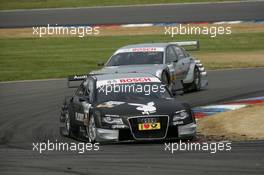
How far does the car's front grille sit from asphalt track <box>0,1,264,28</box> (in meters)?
24.7

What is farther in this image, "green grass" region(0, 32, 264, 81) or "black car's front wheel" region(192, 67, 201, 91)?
"green grass" region(0, 32, 264, 81)

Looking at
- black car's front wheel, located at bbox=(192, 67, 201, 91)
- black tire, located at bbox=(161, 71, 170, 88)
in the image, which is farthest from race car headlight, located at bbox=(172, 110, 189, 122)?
black car's front wheel, located at bbox=(192, 67, 201, 91)

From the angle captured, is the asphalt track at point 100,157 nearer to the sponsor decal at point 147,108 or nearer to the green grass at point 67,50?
the sponsor decal at point 147,108

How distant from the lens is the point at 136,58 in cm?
2092

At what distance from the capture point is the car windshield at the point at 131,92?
15.4 metres

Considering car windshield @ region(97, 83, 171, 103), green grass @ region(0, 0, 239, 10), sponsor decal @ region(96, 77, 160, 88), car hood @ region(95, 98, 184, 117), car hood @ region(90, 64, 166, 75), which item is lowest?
car hood @ region(95, 98, 184, 117)

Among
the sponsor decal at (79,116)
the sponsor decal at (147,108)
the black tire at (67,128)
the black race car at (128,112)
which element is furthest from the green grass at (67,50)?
the sponsor decal at (147,108)

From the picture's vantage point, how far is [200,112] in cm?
1862

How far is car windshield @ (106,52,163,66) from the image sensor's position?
68.3 feet

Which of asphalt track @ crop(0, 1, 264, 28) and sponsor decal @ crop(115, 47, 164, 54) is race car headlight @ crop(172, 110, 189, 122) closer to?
sponsor decal @ crop(115, 47, 164, 54)

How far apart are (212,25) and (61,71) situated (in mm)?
11215

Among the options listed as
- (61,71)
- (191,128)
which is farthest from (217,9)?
(191,128)

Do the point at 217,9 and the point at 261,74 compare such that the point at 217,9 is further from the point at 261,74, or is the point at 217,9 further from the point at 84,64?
the point at 261,74

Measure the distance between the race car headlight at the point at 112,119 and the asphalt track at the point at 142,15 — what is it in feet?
80.8
